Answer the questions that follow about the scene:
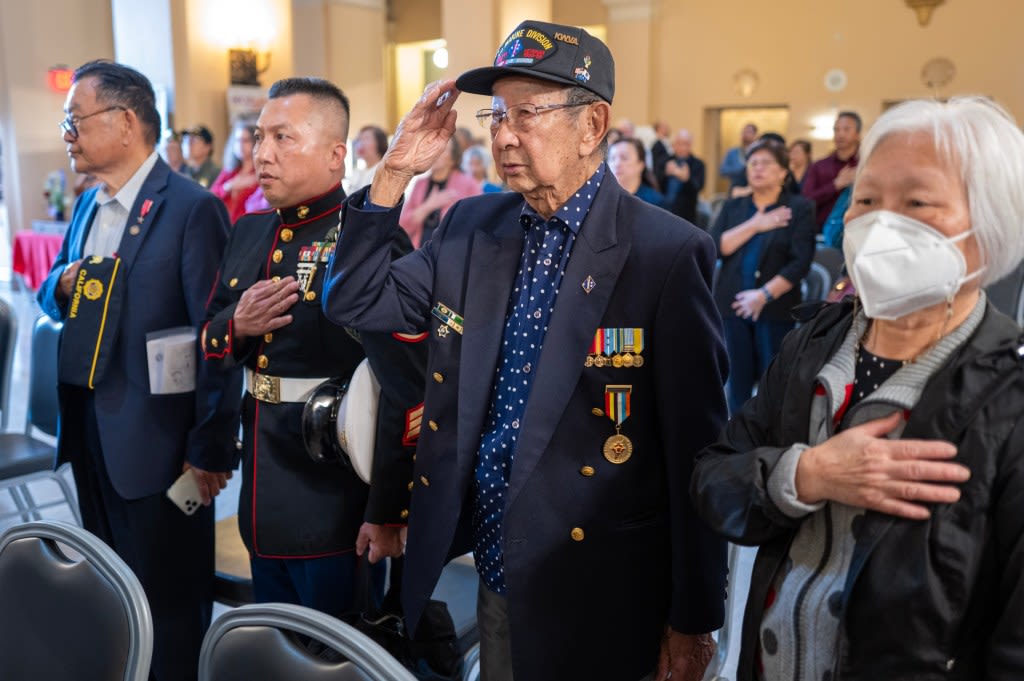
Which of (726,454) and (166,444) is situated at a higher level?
(726,454)

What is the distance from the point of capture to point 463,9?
33.5ft

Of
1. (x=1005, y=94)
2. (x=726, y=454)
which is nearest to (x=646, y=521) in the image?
(x=726, y=454)

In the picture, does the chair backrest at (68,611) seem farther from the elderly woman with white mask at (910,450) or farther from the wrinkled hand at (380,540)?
the elderly woman with white mask at (910,450)

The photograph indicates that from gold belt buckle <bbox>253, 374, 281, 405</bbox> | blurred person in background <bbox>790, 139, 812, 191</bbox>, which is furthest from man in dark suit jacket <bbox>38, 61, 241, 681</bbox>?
blurred person in background <bbox>790, 139, 812, 191</bbox>

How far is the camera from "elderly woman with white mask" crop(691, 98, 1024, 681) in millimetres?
954

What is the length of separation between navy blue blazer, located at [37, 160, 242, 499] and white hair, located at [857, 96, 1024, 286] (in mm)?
1763

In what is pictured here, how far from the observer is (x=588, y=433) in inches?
55.5

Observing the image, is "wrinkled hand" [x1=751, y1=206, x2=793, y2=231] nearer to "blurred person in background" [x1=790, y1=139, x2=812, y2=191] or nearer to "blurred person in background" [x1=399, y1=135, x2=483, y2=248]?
"blurred person in background" [x1=399, y1=135, x2=483, y2=248]

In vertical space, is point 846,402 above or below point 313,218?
below

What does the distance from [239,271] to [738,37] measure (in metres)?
13.4

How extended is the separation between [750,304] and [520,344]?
268cm

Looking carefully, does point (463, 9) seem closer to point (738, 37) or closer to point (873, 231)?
point (738, 37)

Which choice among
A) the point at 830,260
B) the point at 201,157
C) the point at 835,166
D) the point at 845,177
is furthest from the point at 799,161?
the point at 201,157

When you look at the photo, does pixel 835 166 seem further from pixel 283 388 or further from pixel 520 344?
pixel 520 344
